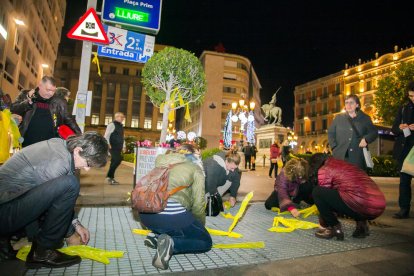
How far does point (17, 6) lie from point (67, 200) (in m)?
26.4

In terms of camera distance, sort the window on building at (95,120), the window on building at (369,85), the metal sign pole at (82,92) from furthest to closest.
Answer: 1. the window on building at (95,120)
2. the window on building at (369,85)
3. the metal sign pole at (82,92)

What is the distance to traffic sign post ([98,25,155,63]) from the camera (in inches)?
332

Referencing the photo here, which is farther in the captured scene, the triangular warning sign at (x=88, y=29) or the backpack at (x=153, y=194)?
the triangular warning sign at (x=88, y=29)

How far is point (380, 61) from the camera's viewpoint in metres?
48.8

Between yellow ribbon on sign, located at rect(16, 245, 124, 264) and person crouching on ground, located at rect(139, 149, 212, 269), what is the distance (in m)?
0.44

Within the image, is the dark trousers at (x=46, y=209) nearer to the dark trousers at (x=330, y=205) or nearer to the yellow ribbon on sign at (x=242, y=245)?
the yellow ribbon on sign at (x=242, y=245)

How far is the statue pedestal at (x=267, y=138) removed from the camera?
2341cm

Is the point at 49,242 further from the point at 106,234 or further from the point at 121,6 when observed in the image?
the point at 121,6

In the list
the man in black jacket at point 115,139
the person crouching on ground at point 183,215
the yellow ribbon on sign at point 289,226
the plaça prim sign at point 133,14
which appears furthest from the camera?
the man in black jacket at point 115,139

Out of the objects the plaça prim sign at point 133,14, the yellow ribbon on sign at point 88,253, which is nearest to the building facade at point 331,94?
→ the plaça prim sign at point 133,14

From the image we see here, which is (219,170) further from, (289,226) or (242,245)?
(242,245)

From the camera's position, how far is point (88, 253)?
2.82 meters

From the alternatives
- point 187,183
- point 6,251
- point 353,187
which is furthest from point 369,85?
point 6,251

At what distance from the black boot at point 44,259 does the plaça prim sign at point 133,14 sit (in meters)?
6.72
